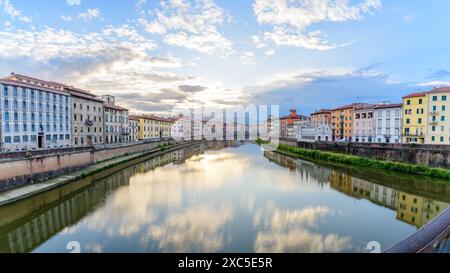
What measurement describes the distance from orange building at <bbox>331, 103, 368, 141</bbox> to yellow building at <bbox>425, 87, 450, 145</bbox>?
13.2 meters

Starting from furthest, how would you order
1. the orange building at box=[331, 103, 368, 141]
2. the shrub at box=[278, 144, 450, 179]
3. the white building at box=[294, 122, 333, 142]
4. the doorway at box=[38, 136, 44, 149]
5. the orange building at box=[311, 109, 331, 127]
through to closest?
the orange building at box=[311, 109, 331, 127] → the white building at box=[294, 122, 333, 142] → the orange building at box=[331, 103, 368, 141] → the doorway at box=[38, 136, 44, 149] → the shrub at box=[278, 144, 450, 179]

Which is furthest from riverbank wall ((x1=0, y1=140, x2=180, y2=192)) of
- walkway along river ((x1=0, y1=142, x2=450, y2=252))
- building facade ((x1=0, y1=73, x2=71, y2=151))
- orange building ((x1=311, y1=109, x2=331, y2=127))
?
orange building ((x1=311, y1=109, x2=331, y2=127))

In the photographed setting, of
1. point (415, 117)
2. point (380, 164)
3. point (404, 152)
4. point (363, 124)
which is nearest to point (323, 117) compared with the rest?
point (363, 124)

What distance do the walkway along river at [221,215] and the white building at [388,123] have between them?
16718 millimetres

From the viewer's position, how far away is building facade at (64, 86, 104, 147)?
86.0 feet

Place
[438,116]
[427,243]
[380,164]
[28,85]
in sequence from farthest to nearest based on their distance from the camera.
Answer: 1. [438,116]
2. [380,164]
3. [28,85]
4. [427,243]

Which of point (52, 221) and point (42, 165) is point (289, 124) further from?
point (52, 221)

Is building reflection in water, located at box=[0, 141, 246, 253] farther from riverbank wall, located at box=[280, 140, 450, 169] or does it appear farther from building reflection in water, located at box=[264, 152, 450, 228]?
riverbank wall, located at box=[280, 140, 450, 169]

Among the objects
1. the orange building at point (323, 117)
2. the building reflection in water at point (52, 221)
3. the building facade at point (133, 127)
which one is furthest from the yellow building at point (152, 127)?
the orange building at point (323, 117)

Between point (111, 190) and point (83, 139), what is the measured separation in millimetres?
17374

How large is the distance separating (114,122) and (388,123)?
139 ft

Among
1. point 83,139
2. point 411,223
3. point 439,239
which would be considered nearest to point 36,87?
point 83,139

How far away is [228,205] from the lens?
10844 mm

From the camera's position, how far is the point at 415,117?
2720cm
